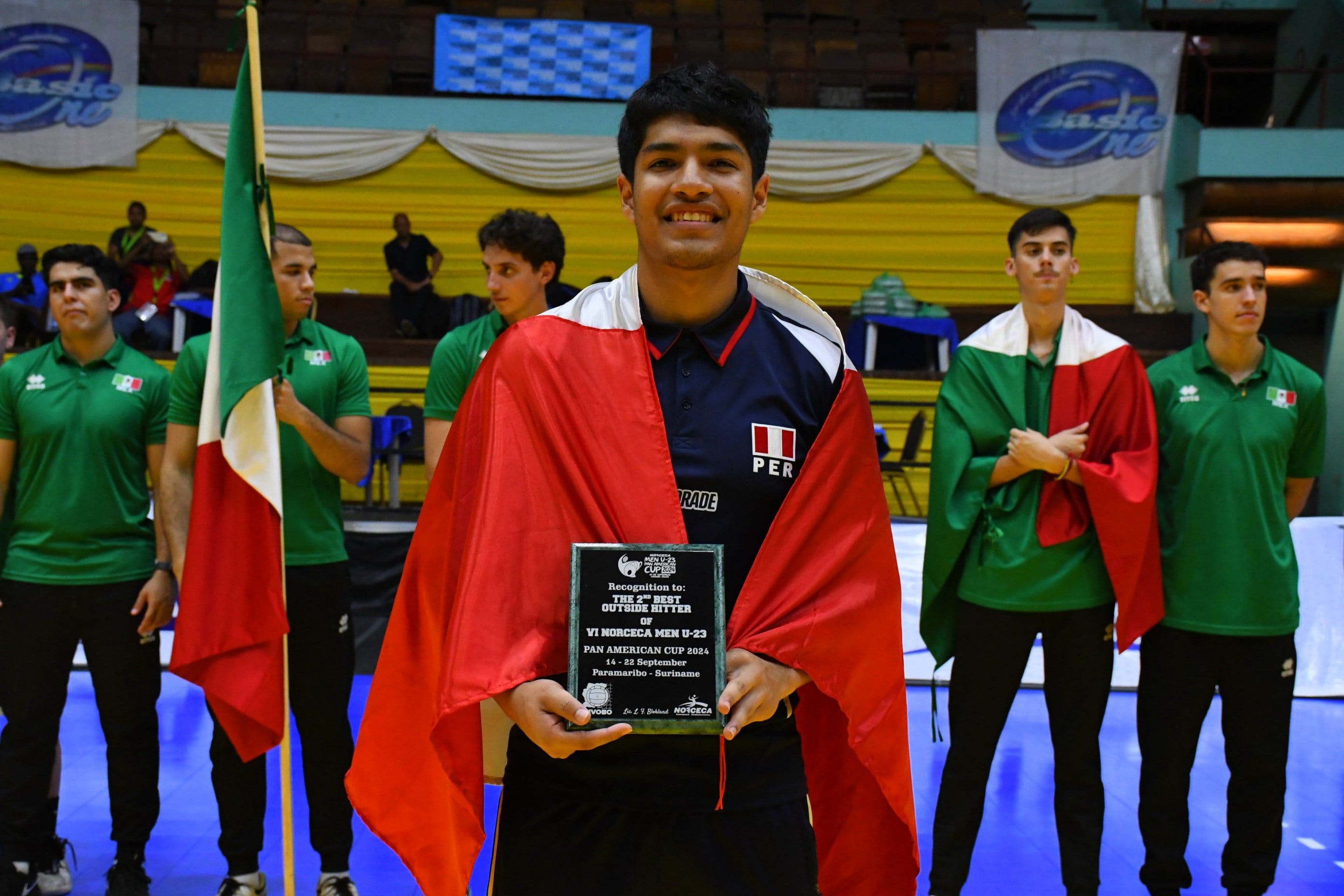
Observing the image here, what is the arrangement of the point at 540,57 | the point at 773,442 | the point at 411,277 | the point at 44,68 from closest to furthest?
the point at 773,442 < the point at 411,277 < the point at 44,68 < the point at 540,57

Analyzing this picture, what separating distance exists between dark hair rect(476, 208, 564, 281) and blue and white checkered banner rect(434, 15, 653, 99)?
908 cm

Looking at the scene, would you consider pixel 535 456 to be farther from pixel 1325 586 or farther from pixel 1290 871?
pixel 1325 586

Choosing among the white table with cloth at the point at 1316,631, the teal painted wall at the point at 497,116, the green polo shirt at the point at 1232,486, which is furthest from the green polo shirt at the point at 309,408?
the teal painted wall at the point at 497,116

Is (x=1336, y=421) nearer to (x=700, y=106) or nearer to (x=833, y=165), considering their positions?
(x=833, y=165)

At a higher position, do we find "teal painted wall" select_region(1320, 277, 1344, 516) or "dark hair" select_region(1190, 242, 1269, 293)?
"dark hair" select_region(1190, 242, 1269, 293)

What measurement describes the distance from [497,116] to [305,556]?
9.75m

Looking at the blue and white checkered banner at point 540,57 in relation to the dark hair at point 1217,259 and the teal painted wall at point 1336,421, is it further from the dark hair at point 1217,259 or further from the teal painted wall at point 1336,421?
the dark hair at point 1217,259

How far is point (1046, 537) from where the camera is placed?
3.42 meters

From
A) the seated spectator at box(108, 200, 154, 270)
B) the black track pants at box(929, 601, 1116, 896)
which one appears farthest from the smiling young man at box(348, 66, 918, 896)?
the seated spectator at box(108, 200, 154, 270)

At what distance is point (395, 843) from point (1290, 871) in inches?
132

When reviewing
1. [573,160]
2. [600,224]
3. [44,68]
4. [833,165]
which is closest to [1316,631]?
[833,165]

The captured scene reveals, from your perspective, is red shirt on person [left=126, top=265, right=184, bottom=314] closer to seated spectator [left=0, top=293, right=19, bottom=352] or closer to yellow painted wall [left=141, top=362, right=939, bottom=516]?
yellow painted wall [left=141, top=362, right=939, bottom=516]

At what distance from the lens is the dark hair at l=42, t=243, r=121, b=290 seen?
3537 millimetres

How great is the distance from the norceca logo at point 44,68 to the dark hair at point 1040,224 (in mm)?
11391
